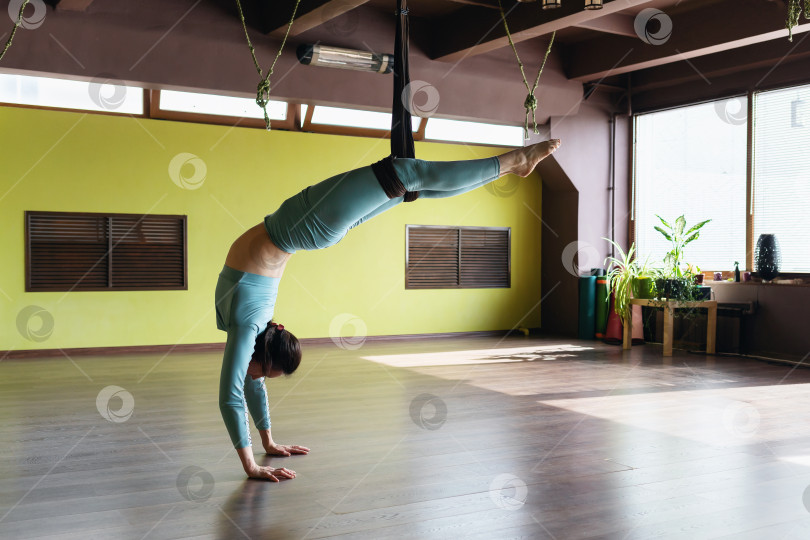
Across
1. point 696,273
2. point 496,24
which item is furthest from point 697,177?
point 496,24

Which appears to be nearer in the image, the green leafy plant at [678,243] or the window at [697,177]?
the green leafy plant at [678,243]

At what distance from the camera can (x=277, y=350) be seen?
3.05m

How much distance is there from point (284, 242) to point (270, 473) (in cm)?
93

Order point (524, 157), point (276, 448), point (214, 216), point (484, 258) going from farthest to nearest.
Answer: point (484, 258) → point (214, 216) → point (276, 448) → point (524, 157)

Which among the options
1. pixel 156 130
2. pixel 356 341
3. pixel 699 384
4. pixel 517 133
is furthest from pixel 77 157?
pixel 699 384

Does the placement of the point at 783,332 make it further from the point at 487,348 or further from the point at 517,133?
the point at 517,133

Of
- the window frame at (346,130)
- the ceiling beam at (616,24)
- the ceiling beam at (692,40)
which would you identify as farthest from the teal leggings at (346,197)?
the window frame at (346,130)

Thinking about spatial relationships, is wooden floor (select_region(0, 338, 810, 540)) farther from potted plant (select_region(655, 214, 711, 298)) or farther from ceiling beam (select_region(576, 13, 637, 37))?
ceiling beam (select_region(576, 13, 637, 37))

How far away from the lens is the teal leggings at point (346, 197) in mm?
2938

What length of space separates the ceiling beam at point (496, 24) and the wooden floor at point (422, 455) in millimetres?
2744

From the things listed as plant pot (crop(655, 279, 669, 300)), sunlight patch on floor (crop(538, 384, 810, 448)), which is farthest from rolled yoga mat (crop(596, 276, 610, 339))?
sunlight patch on floor (crop(538, 384, 810, 448))

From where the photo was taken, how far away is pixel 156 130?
285 inches

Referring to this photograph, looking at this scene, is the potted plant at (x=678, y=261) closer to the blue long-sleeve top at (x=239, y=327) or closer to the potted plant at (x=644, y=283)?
the potted plant at (x=644, y=283)

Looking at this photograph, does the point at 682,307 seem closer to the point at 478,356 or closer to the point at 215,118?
the point at 478,356
